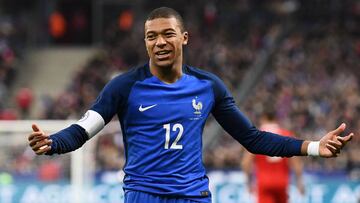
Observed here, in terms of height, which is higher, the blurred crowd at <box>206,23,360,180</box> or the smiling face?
the smiling face

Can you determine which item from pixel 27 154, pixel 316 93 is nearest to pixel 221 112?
pixel 27 154

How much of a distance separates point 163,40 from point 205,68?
53.3 ft

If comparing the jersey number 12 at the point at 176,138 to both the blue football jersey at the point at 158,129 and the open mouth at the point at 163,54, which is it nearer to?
the blue football jersey at the point at 158,129

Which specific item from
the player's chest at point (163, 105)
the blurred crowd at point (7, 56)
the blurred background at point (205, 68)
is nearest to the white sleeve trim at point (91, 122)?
the player's chest at point (163, 105)

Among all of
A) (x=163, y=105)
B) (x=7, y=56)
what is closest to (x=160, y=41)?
(x=163, y=105)

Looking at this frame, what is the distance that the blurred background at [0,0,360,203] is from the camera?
13711 mm

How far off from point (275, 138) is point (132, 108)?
2.82 ft

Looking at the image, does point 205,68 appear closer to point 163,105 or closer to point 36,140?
point 163,105

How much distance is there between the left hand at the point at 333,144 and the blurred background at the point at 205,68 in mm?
7626

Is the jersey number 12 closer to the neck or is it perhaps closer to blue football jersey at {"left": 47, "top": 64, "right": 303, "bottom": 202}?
blue football jersey at {"left": 47, "top": 64, "right": 303, "bottom": 202}

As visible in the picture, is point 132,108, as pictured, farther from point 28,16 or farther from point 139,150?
point 28,16

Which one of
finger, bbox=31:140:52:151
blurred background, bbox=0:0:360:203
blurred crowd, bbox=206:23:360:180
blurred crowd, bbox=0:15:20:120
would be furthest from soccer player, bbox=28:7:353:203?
blurred crowd, bbox=0:15:20:120

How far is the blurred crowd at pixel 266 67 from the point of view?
1700 centimetres

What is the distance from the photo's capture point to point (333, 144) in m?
5.00
